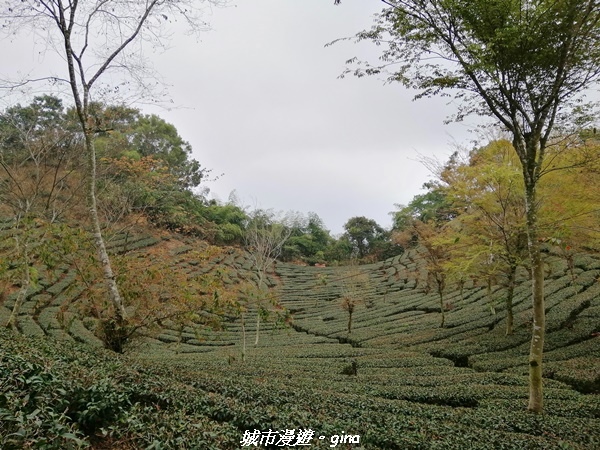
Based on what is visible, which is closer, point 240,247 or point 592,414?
point 592,414

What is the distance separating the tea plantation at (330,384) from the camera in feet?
10.0

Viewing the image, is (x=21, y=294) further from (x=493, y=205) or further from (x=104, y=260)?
(x=493, y=205)

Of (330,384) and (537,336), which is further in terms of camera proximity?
(330,384)

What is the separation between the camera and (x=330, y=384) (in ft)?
25.4

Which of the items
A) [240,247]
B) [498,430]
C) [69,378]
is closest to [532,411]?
[498,430]

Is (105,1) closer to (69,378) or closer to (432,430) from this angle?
(69,378)

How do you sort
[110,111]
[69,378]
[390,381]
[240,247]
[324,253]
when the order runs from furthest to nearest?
[324,253] → [240,247] → [110,111] → [390,381] → [69,378]

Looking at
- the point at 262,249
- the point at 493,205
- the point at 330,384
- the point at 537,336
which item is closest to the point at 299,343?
the point at 262,249

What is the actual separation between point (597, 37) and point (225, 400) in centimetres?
779

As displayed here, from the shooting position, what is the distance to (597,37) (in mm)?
5688

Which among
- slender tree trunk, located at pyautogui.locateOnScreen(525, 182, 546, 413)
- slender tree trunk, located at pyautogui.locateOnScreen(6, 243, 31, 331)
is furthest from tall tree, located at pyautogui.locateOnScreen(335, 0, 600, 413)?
slender tree trunk, located at pyautogui.locateOnScreen(6, 243, 31, 331)

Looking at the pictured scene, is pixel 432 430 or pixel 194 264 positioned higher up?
pixel 194 264

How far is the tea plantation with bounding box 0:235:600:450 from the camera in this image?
3.05 metres

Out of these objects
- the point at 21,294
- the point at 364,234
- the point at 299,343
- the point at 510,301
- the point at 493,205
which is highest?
the point at 364,234
